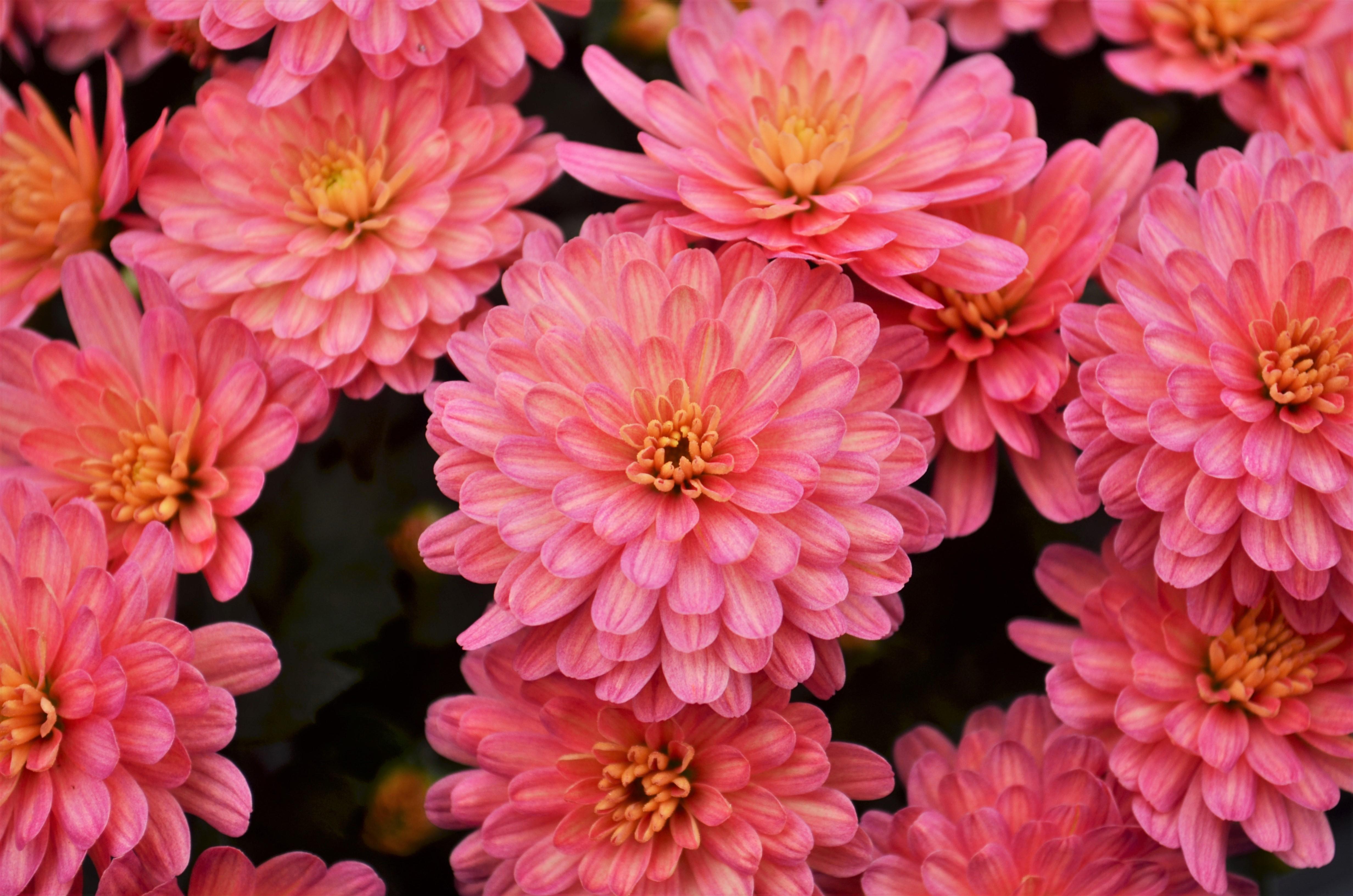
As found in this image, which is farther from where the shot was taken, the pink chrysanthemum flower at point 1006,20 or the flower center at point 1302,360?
the pink chrysanthemum flower at point 1006,20

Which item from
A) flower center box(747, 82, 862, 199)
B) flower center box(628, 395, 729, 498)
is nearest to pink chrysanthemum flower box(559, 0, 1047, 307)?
flower center box(747, 82, 862, 199)

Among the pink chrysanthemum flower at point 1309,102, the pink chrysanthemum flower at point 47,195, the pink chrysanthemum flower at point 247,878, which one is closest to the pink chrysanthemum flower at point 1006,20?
the pink chrysanthemum flower at point 1309,102

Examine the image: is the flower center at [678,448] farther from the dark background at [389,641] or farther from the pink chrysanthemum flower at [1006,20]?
the pink chrysanthemum flower at [1006,20]

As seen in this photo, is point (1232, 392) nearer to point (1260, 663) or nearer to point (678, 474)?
point (1260, 663)

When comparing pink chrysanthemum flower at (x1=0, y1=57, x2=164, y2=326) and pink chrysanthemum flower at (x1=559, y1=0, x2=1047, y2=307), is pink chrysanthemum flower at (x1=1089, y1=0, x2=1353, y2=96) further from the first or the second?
pink chrysanthemum flower at (x1=0, y1=57, x2=164, y2=326)

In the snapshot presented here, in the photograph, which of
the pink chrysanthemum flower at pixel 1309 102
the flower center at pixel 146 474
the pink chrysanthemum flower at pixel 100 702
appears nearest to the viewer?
the pink chrysanthemum flower at pixel 100 702
